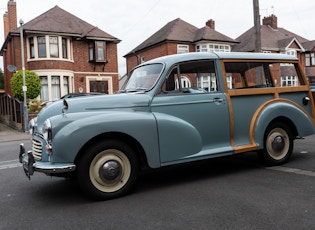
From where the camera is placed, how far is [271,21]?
146 ft

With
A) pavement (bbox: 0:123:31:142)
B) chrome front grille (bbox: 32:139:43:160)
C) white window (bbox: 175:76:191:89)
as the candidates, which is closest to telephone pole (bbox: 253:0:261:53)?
white window (bbox: 175:76:191:89)

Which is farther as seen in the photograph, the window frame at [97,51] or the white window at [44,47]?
the window frame at [97,51]

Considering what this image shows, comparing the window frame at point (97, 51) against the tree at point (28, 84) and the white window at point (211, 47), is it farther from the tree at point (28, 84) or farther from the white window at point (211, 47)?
the white window at point (211, 47)

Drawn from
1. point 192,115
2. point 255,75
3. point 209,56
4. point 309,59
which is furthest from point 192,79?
point 309,59

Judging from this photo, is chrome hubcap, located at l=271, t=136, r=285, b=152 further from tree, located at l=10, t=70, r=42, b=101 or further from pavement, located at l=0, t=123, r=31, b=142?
tree, located at l=10, t=70, r=42, b=101

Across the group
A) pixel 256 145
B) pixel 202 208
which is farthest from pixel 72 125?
pixel 256 145

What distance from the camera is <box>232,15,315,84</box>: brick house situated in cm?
4012

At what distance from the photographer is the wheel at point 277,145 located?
5.77 m

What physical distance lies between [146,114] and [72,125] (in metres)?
1.05

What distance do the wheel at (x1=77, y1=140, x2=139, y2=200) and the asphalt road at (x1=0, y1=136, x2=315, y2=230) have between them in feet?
0.49

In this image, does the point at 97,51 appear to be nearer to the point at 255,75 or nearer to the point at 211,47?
the point at 211,47

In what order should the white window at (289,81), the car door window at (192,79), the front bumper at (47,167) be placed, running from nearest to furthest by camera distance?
the front bumper at (47,167), the car door window at (192,79), the white window at (289,81)

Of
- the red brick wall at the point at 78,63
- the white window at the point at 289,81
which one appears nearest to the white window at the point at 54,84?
the red brick wall at the point at 78,63

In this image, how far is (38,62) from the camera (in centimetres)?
2380
